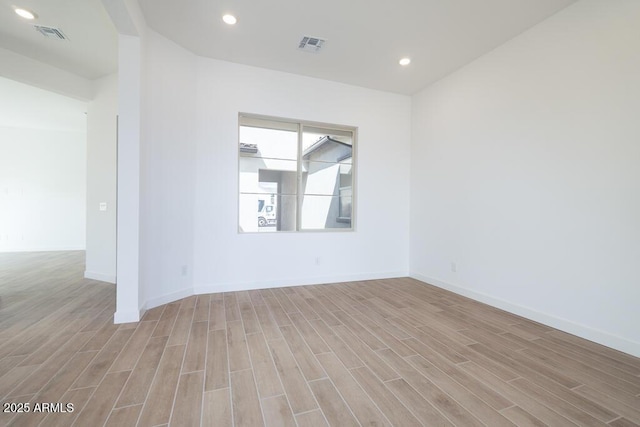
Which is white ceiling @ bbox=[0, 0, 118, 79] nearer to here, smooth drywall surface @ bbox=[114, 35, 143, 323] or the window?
smooth drywall surface @ bbox=[114, 35, 143, 323]

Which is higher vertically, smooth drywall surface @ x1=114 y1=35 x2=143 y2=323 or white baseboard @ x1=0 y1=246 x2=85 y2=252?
smooth drywall surface @ x1=114 y1=35 x2=143 y2=323

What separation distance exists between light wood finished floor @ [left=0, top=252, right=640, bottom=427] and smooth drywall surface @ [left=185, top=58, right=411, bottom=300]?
0.66 m

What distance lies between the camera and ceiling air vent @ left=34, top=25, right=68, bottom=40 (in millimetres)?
2912

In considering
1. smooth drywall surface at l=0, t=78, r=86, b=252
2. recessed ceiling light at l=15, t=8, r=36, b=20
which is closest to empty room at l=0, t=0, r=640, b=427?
recessed ceiling light at l=15, t=8, r=36, b=20

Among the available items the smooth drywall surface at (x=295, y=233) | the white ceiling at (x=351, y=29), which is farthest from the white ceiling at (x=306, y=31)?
the smooth drywall surface at (x=295, y=233)

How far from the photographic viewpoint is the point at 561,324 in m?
2.53

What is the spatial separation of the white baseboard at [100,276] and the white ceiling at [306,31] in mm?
3091

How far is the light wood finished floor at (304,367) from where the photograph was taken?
1.44 meters

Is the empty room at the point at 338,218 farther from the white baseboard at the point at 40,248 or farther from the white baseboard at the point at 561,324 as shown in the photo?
the white baseboard at the point at 40,248

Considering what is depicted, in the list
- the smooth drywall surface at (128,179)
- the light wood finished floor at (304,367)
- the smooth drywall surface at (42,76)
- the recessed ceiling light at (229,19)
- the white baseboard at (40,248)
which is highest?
the recessed ceiling light at (229,19)

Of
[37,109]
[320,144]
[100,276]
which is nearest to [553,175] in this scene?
[320,144]

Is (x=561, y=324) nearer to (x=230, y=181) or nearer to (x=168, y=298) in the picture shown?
(x=230, y=181)

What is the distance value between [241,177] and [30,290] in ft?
10.4

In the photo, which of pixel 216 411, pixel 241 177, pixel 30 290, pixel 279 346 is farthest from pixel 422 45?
pixel 30 290
